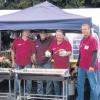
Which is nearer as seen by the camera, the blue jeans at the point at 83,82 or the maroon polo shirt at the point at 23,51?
the blue jeans at the point at 83,82

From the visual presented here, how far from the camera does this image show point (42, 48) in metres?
9.25

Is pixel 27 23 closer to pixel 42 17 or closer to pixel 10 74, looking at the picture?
pixel 42 17

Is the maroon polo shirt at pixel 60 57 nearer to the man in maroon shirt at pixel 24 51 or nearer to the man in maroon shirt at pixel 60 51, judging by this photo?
the man in maroon shirt at pixel 60 51

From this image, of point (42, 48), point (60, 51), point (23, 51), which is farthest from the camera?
point (23, 51)

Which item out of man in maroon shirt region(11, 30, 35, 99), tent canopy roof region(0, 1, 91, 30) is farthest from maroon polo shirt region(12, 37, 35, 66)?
tent canopy roof region(0, 1, 91, 30)

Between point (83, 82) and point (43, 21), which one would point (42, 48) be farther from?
point (83, 82)

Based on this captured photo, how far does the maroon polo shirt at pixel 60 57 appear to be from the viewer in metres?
9.01

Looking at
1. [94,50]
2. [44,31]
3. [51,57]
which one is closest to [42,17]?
[44,31]

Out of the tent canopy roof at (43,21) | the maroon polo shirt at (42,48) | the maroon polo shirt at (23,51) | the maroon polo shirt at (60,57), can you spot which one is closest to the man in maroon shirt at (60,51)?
the maroon polo shirt at (60,57)

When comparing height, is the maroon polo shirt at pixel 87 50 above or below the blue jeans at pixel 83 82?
above

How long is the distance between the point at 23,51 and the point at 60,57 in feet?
3.19

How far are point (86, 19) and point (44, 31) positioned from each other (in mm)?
1006

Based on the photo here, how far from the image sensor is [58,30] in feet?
29.3

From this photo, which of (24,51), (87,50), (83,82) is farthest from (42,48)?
(83,82)
